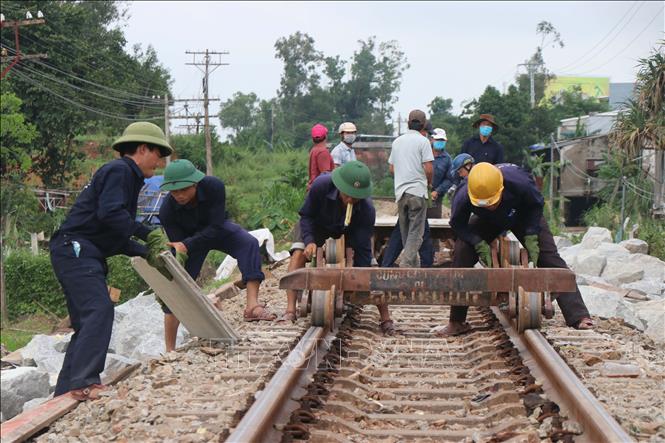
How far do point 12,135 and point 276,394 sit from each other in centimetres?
3161

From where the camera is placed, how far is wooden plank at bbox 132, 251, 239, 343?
5977 mm

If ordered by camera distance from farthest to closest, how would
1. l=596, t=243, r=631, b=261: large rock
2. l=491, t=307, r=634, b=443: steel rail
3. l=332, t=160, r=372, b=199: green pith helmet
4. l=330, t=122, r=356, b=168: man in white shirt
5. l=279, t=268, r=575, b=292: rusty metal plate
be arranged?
l=596, t=243, r=631, b=261: large rock < l=330, t=122, r=356, b=168: man in white shirt < l=332, t=160, r=372, b=199: green pith helmet < l=279, t=268, r=575, b=292: rusty metal plate < l=491, t=307, r=634, b=443: steel rail

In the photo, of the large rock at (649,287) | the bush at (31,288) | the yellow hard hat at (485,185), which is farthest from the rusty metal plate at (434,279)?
the bush at (31,288)

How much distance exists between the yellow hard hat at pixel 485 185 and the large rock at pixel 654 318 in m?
2.22

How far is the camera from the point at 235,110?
9506 centimetres

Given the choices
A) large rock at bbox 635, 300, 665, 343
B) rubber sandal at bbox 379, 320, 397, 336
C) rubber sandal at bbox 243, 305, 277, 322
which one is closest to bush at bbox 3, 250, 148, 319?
rubber sandal at bbox 243, 305, 277, 322

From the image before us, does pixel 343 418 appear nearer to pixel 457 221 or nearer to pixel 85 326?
pixel 85 326

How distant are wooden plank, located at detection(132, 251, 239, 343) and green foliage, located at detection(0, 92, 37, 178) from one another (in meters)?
28.4

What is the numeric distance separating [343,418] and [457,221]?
2979mm

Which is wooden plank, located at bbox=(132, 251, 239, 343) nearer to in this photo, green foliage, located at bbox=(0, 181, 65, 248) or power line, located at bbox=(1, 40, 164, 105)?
green foliage, located at bbox=(0, 181, 65, 248)

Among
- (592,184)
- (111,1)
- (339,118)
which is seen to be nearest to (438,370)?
(592,184)

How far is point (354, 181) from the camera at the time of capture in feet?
23.0

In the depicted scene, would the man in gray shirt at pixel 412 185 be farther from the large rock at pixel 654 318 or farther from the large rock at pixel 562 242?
the large rock at pixel 562 242

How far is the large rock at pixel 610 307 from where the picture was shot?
8.53 m
